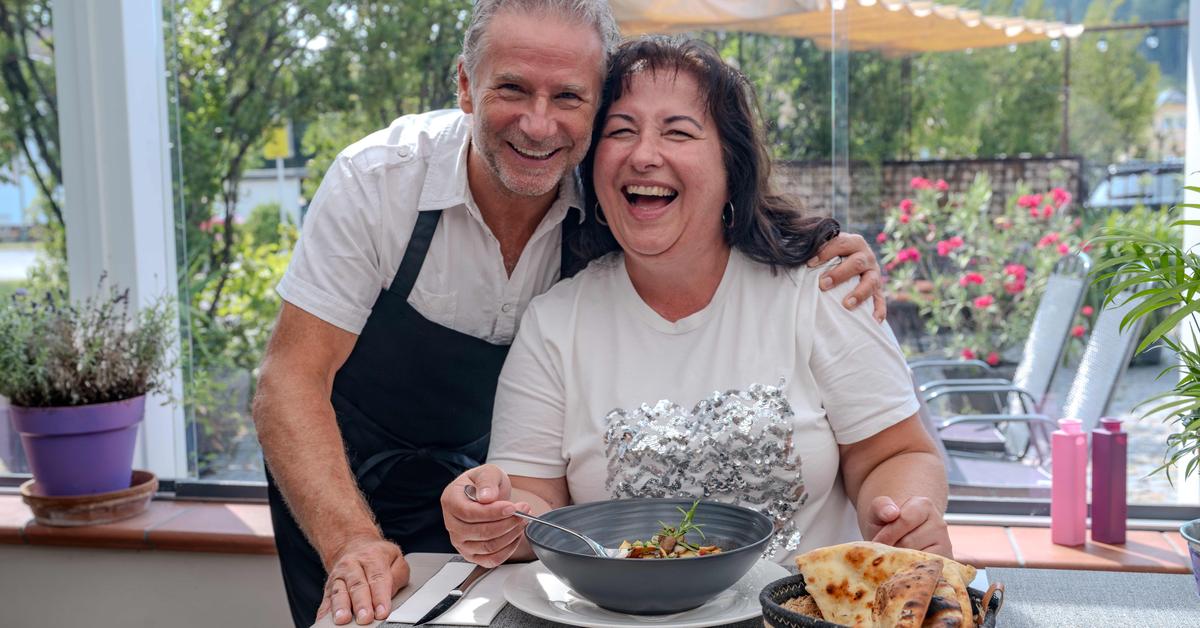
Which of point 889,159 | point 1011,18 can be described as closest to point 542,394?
point 889,159

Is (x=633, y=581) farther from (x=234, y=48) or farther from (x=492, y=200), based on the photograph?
(x=234, y=48)

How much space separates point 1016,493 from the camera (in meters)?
2.67

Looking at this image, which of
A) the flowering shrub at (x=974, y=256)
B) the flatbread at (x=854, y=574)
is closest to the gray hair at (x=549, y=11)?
the flatbread at (x=854, y=574)

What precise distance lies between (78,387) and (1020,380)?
231cm

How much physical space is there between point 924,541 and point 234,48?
2287mm

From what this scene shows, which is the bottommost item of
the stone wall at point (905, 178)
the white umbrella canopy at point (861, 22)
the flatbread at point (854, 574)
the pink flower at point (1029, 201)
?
the flatbread at point (854, 574)

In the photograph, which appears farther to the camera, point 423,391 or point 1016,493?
point 1016,493

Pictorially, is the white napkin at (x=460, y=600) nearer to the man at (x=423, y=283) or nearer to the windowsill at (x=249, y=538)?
the man at (x=423, y=283)

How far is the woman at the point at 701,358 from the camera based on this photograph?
5.18ft

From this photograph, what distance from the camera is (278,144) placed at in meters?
2.96

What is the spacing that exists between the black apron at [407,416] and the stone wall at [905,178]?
3.23ft

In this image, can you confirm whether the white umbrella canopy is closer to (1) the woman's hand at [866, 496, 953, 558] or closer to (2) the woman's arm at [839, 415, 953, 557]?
(2) the woman's arm at [839, 415, 953, 557]

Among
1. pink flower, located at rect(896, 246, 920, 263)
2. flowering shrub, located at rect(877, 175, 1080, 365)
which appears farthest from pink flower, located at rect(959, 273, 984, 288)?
pink flower, located at rect(896, 246, 920, 263)

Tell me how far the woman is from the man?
3.3 inches
